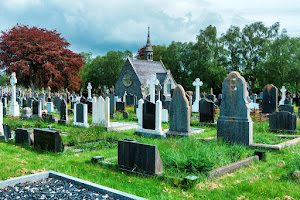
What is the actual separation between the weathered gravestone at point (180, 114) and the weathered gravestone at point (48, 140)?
4.14 meters

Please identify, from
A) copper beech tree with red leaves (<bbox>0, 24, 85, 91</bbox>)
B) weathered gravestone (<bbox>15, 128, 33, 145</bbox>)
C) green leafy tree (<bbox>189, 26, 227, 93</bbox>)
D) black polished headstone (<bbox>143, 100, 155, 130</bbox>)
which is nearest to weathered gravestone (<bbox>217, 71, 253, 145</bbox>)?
black polished headstone (<bbox>143, 100, 155, 130</bbox>)

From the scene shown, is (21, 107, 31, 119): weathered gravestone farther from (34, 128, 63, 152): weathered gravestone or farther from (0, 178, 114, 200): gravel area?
→ (0, 178, 114, 200): gravel area

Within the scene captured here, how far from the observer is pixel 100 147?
30.5 ft

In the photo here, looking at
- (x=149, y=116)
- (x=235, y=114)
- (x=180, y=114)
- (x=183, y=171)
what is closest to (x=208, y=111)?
(x=149, y=116)

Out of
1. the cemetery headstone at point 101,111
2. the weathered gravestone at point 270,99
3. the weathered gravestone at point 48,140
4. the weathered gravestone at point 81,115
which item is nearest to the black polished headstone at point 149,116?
the cemetery headstone at point 101,111

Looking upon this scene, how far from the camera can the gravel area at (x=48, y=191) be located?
15.2ft

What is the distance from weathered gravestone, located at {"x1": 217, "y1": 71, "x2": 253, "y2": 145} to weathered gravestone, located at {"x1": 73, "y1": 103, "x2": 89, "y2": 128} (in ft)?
25.3

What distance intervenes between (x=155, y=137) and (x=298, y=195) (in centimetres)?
719

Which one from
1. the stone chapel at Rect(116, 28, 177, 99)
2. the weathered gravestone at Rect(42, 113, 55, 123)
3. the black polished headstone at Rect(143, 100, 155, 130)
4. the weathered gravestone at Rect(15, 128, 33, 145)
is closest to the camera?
the weathered gravestone at Rect(15, 128, 33, 145)

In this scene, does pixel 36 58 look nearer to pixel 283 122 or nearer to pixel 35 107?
pixel 35 107

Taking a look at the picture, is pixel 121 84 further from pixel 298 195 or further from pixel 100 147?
pixel 298 195

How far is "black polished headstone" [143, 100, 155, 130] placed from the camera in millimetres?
11914

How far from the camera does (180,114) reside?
408 inches

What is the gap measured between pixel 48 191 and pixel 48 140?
3.93 meters
